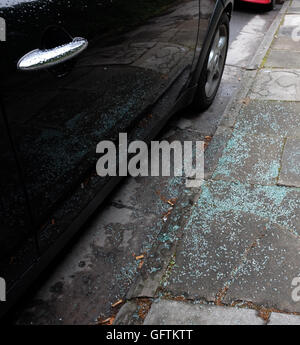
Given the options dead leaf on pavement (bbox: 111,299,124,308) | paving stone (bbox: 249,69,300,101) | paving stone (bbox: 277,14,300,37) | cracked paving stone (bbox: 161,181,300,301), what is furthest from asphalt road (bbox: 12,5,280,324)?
paving stone (bbox: 277,14,300,37)

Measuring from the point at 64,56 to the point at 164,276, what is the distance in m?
1.24

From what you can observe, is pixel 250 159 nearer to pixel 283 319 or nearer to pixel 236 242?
pixel 236 242

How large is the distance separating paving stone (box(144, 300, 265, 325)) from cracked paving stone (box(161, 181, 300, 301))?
0.25 ft

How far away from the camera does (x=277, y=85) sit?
4.19 metres

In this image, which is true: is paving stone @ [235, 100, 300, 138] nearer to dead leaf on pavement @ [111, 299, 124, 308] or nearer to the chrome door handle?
dead leaf on pavement @ [111, 299, 124, 308]

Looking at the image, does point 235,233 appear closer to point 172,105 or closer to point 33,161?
point 172,105

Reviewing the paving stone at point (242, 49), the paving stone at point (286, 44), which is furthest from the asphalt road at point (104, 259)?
the paving stone at point (286, 44)

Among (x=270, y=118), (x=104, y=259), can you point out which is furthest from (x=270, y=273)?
(x=270, y=118)

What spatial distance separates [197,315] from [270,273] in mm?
479

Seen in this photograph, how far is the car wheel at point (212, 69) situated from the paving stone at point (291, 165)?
84 centimetres

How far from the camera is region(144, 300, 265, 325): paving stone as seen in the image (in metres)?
1.89

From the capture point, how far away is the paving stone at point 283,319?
186cm

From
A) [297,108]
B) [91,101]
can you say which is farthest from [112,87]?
[297,108]

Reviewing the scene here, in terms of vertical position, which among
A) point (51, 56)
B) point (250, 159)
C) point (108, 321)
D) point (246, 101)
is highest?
point (51, 56)
